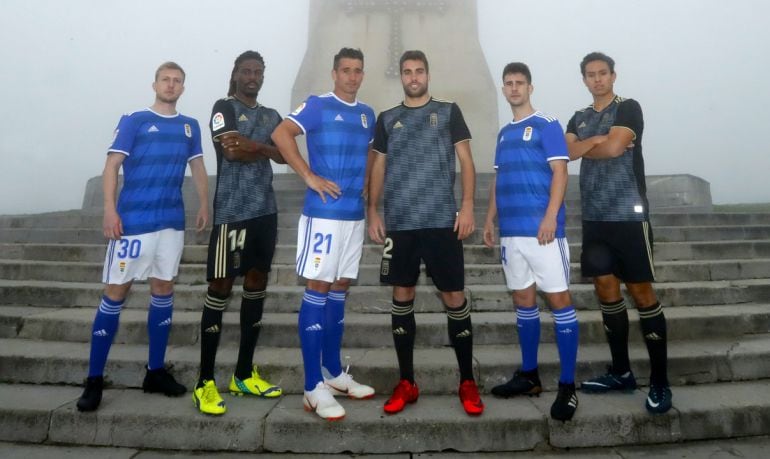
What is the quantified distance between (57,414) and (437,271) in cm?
306

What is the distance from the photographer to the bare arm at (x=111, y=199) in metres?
3.20

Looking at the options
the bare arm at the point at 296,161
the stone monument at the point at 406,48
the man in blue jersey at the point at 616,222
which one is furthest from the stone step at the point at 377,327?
the stone monument at the point at 406,48

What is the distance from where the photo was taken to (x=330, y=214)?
3133mm

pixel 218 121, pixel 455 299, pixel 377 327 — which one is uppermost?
pixel 218 121

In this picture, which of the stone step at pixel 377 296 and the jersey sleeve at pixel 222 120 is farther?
the stone step at pixel 377 296

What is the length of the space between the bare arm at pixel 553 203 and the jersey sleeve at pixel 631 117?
575 millimetres

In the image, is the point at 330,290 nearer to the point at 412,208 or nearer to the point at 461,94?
the point at 412,208

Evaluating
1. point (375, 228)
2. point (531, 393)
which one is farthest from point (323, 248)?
point (531, 393)

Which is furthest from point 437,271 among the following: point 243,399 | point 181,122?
point 181,122

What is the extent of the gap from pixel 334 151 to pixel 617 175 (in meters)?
2.28

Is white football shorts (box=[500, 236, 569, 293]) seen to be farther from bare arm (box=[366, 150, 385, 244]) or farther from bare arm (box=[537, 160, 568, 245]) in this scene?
bare arm (box=[366, 150, 385, 244])

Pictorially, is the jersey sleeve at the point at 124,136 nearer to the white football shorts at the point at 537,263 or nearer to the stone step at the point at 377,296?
the stone step at the point at 377,296

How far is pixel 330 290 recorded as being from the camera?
3.41 meters

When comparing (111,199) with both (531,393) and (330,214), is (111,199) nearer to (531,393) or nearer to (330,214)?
(330,214)
